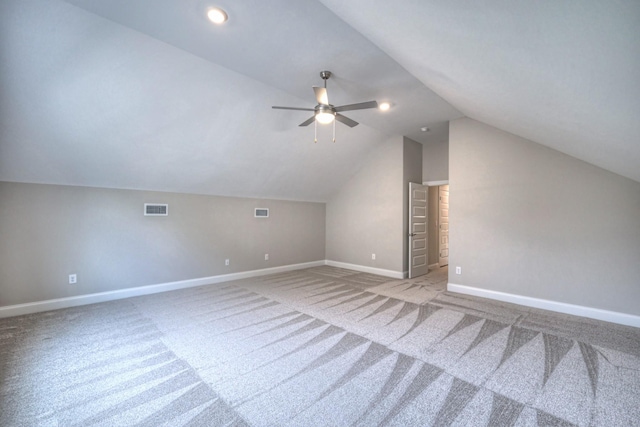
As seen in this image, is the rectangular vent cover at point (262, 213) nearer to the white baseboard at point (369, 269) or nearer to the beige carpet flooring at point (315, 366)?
the white baseboard at point (369, 269)

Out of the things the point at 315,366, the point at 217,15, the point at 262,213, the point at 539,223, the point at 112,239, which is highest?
the point at 217,15

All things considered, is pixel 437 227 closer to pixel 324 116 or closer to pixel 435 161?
pixel 435 161

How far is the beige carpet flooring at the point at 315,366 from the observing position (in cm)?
A: 186

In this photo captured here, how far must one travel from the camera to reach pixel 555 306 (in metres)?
3.85

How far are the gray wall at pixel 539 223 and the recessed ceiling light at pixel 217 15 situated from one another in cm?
409

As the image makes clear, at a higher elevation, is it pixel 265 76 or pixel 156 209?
pixel 265 76

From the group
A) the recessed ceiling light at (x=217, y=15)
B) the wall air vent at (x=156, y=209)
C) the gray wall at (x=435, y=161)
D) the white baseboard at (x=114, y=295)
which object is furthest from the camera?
the gray wall at (x=435, y=161)

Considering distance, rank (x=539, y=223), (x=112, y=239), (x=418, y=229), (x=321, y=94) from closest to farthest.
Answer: (x=321, y=94), (x=539, y=223), (x=112, y=239), (x=418, y=229)

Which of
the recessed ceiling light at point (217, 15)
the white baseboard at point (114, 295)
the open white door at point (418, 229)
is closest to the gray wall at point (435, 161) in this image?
the open white door at point (418, 229)

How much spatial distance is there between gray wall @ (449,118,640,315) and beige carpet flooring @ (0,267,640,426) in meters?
0.50

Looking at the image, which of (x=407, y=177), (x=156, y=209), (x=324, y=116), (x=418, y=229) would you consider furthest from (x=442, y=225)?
(x=156, y=209)

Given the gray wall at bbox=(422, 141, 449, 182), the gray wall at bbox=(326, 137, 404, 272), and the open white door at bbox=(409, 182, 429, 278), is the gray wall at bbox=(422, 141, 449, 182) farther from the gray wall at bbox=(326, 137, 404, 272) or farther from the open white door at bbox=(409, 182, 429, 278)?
the gray wall at bbox=(326, 137, 404, 272)

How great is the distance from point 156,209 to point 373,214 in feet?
14.8

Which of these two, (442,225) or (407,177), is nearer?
(407,177)
